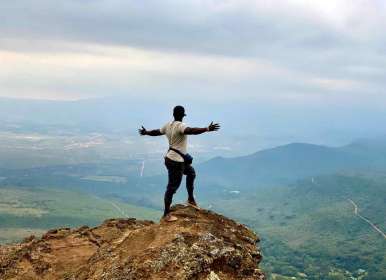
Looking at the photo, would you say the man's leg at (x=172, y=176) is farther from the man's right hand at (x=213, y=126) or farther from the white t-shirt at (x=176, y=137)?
the man's right hand at (x=213, y=126)

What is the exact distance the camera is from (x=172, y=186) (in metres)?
25.7

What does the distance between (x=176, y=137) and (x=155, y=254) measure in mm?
6332

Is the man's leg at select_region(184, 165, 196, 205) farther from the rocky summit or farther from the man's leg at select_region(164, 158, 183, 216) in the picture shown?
the rocky summit

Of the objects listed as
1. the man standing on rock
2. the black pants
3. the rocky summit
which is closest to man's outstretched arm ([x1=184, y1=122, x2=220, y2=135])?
the man standing on rock

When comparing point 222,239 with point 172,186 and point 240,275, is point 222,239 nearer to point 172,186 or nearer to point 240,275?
point 240,275

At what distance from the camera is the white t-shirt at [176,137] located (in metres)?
24.2

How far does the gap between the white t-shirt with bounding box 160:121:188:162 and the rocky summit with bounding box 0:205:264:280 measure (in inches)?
108

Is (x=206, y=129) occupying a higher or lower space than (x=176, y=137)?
higher

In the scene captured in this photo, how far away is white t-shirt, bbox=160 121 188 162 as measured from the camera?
24188mm

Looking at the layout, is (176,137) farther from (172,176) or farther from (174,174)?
(172,176)

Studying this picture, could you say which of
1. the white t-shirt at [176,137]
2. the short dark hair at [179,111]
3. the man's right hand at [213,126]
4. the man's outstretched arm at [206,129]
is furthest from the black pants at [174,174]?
the man's right hand at [213,126]

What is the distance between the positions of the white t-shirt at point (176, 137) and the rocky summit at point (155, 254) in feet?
8.96

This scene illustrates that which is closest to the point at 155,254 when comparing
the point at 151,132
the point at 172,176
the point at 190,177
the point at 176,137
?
the point at 172,176

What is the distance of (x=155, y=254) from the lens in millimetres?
20266
